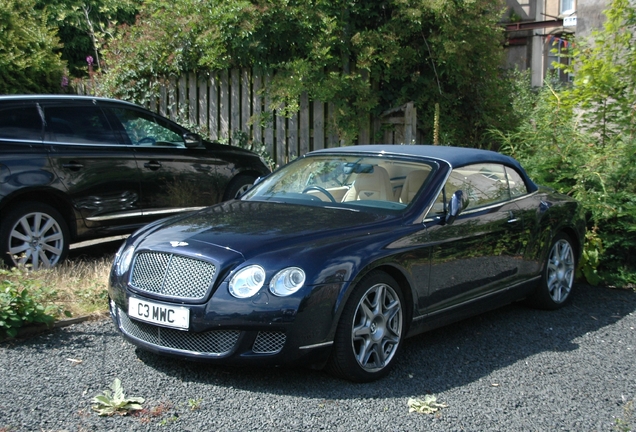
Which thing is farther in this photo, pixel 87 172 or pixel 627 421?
pixel 87 172

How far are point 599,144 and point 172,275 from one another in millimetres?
5738

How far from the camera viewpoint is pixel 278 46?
10.6m

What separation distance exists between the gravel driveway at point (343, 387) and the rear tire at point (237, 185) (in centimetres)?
366

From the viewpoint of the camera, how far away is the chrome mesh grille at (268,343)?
14.4 ft

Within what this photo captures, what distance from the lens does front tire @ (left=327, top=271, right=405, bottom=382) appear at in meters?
4.52

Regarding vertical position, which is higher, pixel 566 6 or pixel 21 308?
pixel 566 6

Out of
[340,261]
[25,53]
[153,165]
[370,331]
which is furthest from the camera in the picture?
[25,53]

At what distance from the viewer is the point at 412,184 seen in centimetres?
557

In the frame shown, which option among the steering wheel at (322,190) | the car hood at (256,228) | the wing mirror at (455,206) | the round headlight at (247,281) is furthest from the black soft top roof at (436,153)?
the round headlight at (247,281)

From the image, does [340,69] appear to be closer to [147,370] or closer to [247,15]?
[247,15]

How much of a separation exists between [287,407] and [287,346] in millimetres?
338

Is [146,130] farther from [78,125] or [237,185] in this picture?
[237,185]

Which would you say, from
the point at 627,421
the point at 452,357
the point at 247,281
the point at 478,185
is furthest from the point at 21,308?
the point at 627,421

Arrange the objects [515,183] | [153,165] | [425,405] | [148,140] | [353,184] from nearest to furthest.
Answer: [425,405] < [353,184] < [515,183] < [153,165] < [148,140]
